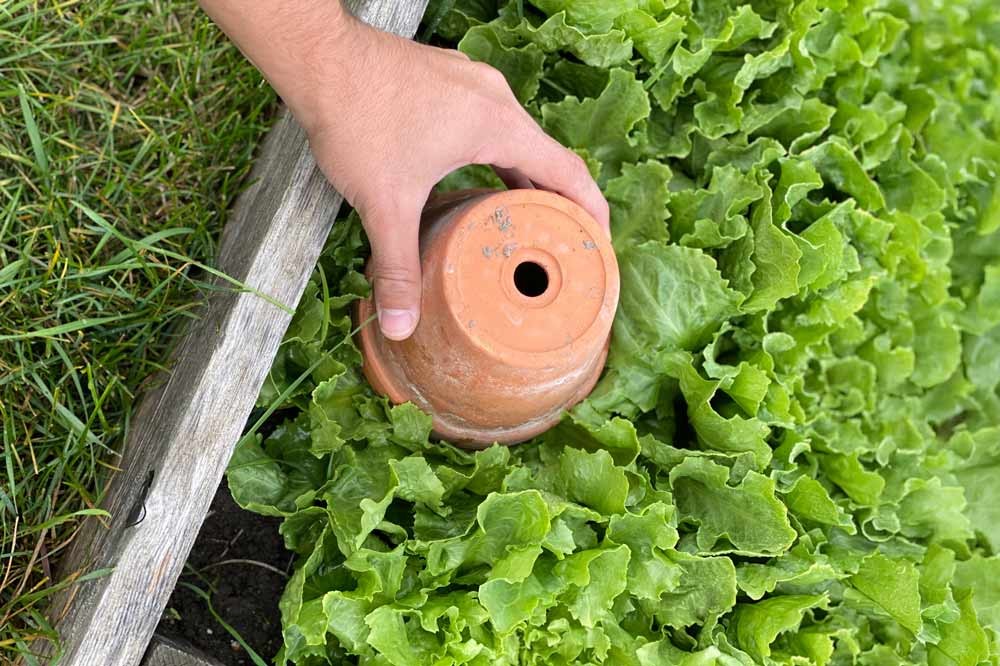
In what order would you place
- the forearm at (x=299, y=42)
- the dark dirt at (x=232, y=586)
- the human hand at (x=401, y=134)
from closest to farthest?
1. the forearm at (x=299, y=42)
2. the human hand at (x=401, y=134)
3. the dark dirt at (x=232, y=586)

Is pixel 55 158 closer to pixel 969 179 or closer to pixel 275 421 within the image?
pixel 275 421

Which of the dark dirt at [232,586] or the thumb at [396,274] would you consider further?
the dark dirt at [232,586]

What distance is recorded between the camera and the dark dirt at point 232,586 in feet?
6.25

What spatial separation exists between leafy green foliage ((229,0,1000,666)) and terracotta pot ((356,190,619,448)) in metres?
0.12

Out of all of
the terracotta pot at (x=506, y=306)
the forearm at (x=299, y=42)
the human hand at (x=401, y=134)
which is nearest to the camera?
the forearm at (x=299, y=42)

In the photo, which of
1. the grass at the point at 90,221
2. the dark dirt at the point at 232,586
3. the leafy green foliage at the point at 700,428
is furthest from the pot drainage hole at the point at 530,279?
the dark dirt at the point at 232,586

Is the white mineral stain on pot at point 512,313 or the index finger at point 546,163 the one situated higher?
the index finger at point 546,163

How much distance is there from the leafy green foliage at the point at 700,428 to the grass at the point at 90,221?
0.29 metres

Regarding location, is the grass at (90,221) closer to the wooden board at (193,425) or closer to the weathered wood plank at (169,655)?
the wooden board at (193,425)

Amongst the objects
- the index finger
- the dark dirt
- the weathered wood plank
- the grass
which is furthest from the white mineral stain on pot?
the weathered wood plank

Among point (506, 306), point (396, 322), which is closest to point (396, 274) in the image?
point (396, 322)

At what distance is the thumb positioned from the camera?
63.7 inches

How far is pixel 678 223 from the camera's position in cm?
208

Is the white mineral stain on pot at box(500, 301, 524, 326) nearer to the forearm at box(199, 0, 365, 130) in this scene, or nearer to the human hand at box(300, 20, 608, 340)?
the human hand at box(300, 20, 608, 340)
